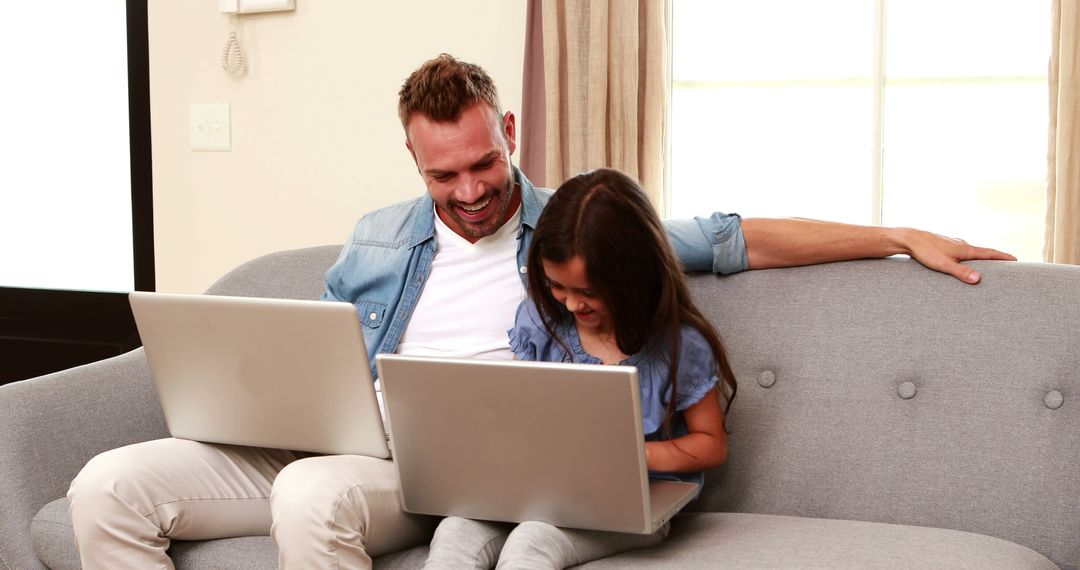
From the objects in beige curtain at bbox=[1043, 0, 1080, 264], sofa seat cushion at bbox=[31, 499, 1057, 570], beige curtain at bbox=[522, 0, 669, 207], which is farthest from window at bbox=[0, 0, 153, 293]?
beige curtain at bbox=[1043, 0, 1080, 264]

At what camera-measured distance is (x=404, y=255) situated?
1891 mm

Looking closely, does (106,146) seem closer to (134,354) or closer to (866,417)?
(134,354)

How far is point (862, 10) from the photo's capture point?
100 inches

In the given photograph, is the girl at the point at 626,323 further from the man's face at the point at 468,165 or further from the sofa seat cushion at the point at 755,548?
the man's face at the point at 468,165

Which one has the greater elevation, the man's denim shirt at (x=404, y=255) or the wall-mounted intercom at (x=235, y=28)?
the wall-mounted intercom at (x=235, y=28)

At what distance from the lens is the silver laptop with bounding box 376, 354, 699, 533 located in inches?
50.1

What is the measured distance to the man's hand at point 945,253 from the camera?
170 cm

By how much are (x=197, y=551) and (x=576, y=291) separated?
0.69 metres

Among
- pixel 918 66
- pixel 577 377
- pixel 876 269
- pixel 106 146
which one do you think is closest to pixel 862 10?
pixel 918 66

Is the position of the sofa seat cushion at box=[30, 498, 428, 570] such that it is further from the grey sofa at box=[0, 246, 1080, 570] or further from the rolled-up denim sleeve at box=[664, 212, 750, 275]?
the rolled-up denim sleeve at box=[664, 212, 750, 275]

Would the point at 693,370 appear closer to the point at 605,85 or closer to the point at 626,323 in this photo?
the point at 626,323

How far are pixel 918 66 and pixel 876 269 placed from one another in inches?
37.1

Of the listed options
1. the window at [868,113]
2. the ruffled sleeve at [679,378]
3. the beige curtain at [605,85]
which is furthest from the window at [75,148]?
the ruffled sleeve at [679,378]

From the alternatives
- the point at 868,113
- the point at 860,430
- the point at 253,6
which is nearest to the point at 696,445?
the point at 860,430
